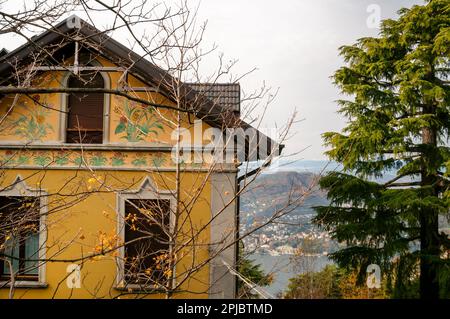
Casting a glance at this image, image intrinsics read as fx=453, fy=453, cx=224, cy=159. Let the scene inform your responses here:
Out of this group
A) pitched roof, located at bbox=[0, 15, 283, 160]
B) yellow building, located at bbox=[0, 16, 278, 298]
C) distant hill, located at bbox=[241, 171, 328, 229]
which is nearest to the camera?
distant hill, located at bbox=[241, 171, 328, 229]

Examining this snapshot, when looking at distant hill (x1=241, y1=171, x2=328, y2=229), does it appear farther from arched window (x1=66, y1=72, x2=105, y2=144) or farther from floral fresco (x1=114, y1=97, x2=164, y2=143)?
arched window (x1=66, y1=72, x2=105, y2=144)

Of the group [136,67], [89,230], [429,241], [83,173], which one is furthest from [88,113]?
[429,241]

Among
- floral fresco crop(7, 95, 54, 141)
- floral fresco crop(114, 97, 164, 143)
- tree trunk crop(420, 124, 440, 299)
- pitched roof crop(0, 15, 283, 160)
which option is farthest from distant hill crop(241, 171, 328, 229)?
tree trunk crop(420, 124, 440, 299)

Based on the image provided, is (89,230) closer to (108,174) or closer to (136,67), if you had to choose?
(108,174)

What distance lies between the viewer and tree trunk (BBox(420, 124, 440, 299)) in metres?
11.5

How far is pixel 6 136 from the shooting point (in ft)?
27.1

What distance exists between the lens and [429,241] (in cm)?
1195

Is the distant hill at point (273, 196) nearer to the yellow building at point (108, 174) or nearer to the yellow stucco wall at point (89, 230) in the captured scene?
the yellow building at point (108, 174)

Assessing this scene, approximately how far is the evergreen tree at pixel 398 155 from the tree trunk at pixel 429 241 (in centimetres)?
3

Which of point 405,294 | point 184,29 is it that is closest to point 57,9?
point 184,29

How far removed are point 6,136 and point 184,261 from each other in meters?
3.96

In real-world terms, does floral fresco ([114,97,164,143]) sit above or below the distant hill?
above

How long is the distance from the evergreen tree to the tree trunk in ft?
0.08
